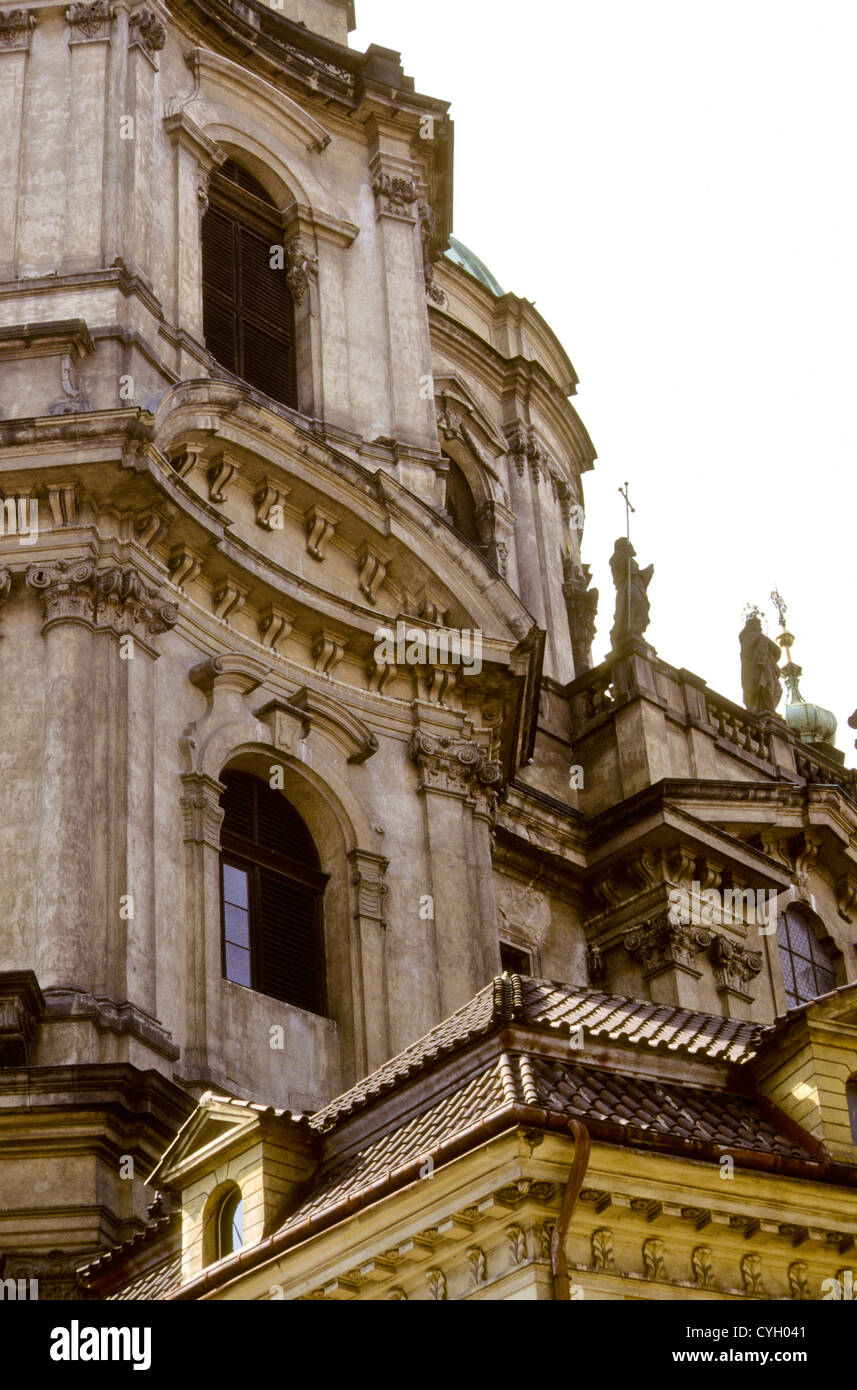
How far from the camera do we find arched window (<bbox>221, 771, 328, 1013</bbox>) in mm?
21750

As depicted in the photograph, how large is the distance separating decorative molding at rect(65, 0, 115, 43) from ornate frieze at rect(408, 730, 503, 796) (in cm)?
810

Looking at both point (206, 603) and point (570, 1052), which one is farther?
point (206, 603)

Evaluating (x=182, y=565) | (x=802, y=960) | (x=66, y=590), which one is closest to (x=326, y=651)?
(x=182, y=565)

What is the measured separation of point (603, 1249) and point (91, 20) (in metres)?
16.0

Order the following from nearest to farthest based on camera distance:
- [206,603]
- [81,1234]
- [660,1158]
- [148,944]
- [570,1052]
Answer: [660,1158], [570,1052], [81,1234], [148,944], [206,603]

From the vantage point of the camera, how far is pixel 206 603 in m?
22.9

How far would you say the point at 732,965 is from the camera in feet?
92.0

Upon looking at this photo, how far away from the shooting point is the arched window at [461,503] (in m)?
34.1

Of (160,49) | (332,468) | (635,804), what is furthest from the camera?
(635,804)

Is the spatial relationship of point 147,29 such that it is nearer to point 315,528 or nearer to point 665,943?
point 315,528

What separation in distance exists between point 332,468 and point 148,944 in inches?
245
